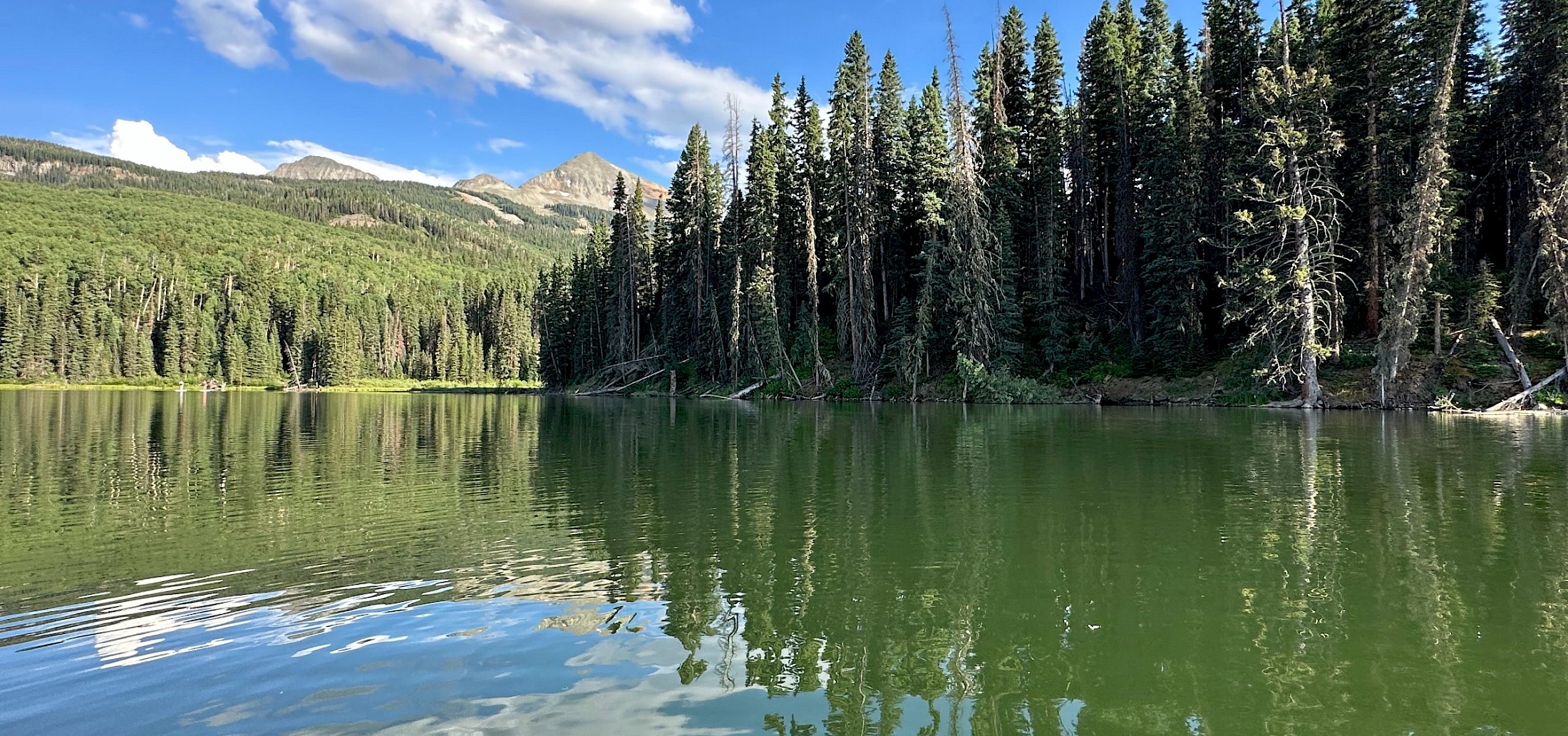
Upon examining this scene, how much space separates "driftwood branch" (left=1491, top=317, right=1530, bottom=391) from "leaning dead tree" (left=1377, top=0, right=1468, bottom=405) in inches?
81.1

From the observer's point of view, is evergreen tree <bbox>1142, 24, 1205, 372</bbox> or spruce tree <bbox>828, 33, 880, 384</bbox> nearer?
evergreen tree <bbox>1142, 24, 1205, 372</bbox>

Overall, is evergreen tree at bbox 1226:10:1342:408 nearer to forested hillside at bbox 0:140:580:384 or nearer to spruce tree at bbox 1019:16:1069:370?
spruce tree at bbox 1019:16:1069:370

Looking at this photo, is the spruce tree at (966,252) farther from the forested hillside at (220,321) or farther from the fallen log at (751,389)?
the forested hillside at (220,321)

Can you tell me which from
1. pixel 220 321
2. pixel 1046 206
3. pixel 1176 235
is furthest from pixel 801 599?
pixel 220 321

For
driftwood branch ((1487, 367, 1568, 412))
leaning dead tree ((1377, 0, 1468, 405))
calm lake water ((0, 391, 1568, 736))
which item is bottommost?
calm lake water ((0, 391, 1568, 736))

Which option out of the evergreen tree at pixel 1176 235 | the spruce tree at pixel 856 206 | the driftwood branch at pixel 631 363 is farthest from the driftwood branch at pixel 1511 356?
the driftwood branch at pixel 631 363

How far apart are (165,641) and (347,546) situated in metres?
3.77

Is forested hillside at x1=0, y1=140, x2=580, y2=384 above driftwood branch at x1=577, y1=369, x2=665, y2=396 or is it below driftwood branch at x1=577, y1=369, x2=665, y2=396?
above

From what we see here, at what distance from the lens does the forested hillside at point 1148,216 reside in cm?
3488

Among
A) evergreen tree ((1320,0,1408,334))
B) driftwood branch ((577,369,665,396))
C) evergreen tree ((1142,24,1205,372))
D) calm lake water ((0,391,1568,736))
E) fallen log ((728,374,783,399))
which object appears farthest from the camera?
driftwood branch ((577,369,665,396))

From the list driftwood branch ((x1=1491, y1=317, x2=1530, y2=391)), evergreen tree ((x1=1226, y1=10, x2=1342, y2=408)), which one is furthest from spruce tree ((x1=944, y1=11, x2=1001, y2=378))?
driftwood branch ((x1=1491, y1=317, x2=1530, y2=391))

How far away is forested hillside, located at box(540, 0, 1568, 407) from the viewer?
1373 inches

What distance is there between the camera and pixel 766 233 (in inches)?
2323

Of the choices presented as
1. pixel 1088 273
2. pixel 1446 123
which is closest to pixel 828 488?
pixel 1446 123
